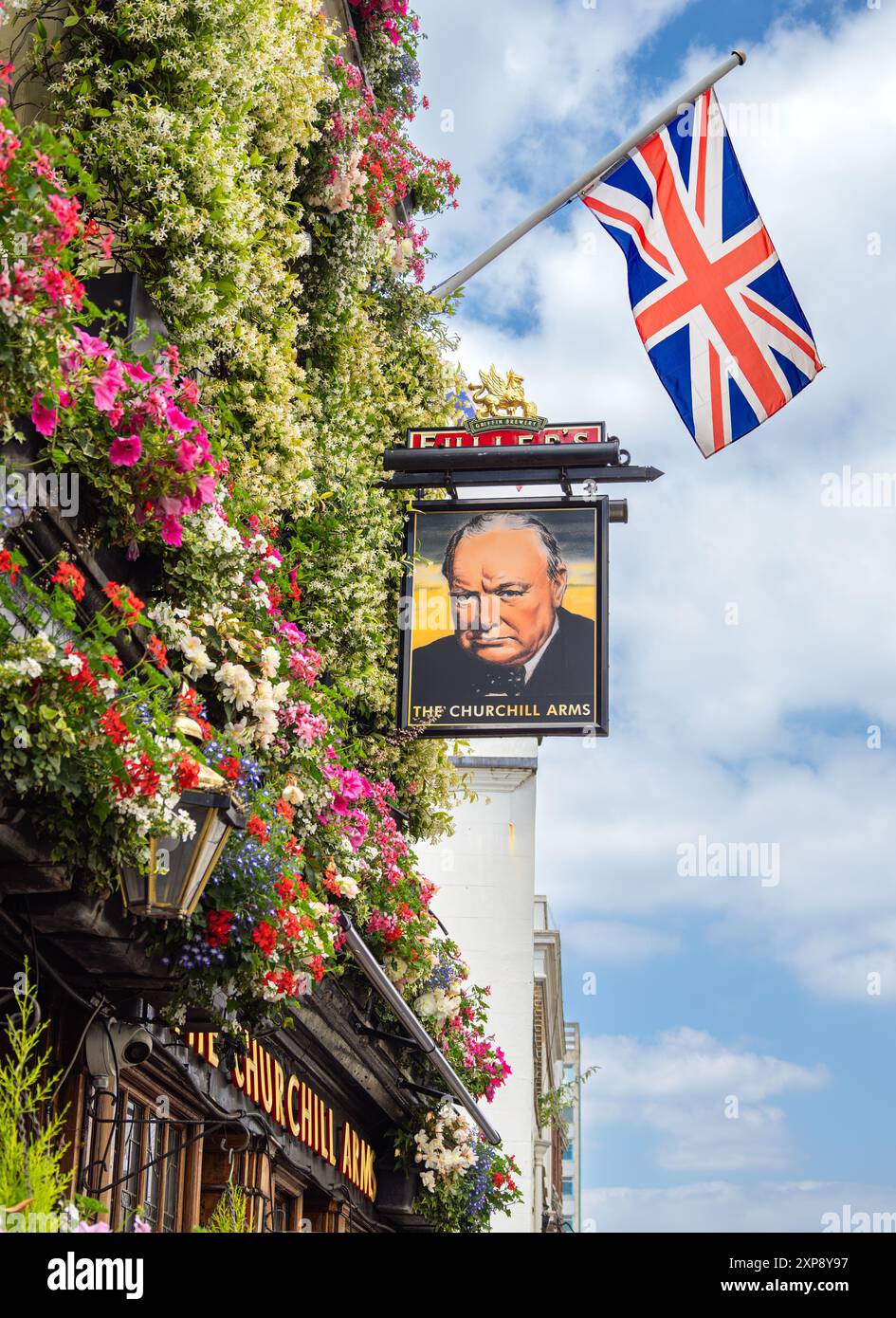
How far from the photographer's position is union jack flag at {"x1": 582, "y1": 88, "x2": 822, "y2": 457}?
1182 cm

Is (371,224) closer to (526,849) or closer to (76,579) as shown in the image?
(76,579)

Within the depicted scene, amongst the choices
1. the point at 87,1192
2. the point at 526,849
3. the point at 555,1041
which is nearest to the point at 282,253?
the point at 87,1192

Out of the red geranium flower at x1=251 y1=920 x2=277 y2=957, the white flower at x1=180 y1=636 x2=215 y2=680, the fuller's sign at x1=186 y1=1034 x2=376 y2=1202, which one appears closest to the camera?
the red geranium flower at x1=251 y1=920 x2=277 y2=957

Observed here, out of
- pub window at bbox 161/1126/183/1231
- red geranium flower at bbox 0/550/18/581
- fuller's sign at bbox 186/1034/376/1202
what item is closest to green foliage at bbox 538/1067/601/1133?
fuller's sign at bbox 186/1034/376/1202

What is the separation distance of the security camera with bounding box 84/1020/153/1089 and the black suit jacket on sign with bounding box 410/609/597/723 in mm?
3514

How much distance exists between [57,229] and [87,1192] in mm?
4751

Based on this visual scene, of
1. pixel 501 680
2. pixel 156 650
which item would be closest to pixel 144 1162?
pixel 156 650

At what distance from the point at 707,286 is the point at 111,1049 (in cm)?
720

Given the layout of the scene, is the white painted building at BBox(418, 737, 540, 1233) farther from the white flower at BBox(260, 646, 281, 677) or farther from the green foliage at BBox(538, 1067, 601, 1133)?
the white flower at BBox(260, 646, 281, 677)

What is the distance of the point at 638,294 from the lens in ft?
39.6

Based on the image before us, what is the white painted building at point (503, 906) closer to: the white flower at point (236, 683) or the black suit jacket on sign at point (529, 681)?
the black suit jacket on sign at point (529, 681)

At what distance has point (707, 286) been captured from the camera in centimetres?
1197

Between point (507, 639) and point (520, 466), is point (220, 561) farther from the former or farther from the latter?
point (520, 466)

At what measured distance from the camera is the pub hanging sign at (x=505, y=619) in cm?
1102
